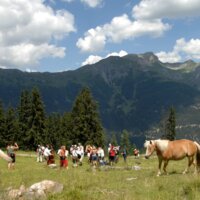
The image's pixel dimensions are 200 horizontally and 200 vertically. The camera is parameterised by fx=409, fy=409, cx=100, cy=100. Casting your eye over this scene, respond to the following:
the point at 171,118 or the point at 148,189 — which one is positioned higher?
the point at 171,118

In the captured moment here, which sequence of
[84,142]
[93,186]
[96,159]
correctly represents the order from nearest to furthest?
1. [93,186]
2. [96,159]
3. [84,142]

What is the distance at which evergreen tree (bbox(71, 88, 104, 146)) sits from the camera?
257ft

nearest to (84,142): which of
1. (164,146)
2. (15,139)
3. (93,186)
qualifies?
(15,139)

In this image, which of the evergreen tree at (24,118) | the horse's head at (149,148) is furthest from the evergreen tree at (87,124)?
the horse's head at (149,148)

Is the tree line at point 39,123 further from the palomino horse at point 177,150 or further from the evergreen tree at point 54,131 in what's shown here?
the palomino horse at point 177,150

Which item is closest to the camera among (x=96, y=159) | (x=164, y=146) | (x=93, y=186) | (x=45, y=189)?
(x=45, y=189)

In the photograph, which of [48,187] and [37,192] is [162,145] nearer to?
[48,187]

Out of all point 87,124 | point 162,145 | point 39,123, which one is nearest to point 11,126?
point 39,123

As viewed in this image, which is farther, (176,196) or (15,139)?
(15,139)

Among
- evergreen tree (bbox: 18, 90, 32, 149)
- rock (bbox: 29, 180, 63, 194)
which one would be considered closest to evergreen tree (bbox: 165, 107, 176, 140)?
evergreen tree (bbox: 18, 90, 32, 149)

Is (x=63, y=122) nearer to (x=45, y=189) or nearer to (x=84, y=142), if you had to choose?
(x=84, y=142)

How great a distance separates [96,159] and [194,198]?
2697 cm

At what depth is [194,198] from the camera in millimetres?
12547

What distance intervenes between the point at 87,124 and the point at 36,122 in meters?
12.6
